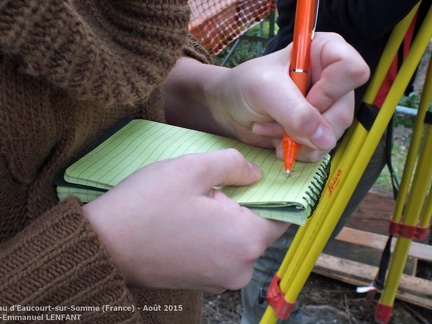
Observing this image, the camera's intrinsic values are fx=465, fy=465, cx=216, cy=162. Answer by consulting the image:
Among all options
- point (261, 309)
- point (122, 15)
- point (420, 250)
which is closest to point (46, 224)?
point (122, 15)

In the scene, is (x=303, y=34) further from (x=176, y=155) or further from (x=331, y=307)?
(x=331, y=307)

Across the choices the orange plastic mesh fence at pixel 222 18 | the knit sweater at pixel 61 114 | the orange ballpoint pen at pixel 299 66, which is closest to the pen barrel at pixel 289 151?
the orange ballpoint pen at pixel 299 66

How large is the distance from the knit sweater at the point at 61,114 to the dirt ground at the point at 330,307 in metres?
1.13

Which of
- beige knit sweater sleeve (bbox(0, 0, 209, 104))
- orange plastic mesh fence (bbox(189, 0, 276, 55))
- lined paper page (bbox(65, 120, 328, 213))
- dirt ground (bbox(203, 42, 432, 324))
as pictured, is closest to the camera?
beige knit sweater sleeve (bbox(0, 0, 209, 104))

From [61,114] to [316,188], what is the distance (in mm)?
239

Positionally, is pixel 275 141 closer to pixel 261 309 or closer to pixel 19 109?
pixel 19 109

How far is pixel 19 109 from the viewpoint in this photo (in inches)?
13.9

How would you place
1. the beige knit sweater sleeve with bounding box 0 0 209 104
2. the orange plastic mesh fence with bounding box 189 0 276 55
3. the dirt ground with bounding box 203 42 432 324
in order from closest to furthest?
the beige knit sweater sleeve with bounding box 0 0 209 104
the dirt ground with bounding box 203 42 432 324
the orange plastic mesh fence with bounding box 189 0 276 55

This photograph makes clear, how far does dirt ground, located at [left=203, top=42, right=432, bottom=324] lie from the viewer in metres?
1.46

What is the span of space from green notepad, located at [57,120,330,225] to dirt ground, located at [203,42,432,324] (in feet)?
3.49

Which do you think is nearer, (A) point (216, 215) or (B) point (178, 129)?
(A) point (216, 215)

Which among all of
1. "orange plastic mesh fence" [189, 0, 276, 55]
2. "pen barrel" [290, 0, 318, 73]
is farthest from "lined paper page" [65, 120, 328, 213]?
"orange plastic mesh fence" [189, 0, 276, 55]

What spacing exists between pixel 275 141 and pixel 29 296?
0.97 ft

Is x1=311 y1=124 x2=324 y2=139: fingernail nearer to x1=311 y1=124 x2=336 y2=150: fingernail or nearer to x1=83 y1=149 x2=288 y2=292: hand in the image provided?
x1=311 y1=124 x2=336 y2=150: fingernail
